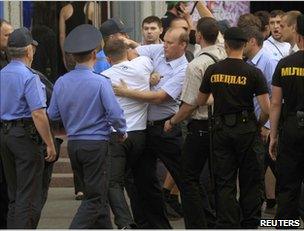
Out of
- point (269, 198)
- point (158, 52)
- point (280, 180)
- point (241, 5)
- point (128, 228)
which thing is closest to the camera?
point (280, 180)

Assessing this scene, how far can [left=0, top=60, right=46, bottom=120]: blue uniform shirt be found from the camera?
755 cm

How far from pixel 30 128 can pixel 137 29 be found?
5171mm

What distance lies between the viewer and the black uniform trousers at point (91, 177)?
24.3 ft

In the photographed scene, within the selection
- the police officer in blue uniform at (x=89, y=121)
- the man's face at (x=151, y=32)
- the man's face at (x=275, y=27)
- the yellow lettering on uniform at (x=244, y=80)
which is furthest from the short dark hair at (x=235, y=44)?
the man's face at (x=275, y=27)

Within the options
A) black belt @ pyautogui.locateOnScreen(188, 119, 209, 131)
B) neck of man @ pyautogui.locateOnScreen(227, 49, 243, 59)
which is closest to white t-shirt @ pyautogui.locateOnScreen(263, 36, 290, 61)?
black belt @ pyautogui.locateOnScreen(188, 119, 209, 131)

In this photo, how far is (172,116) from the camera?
328 inches

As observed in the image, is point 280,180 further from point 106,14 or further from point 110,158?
point 106,14

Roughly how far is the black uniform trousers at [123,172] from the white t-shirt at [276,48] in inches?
90.0

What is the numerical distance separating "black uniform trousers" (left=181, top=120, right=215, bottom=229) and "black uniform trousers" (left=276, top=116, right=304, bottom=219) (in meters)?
0.83

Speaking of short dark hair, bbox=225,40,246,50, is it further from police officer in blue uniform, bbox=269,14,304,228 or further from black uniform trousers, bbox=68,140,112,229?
black uniform trousers, bbox=68,140,112,229

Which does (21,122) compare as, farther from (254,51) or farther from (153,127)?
(254,51)

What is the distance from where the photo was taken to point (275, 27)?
1026cm

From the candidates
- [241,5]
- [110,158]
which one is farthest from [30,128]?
[241,5]

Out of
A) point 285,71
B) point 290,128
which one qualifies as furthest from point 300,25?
point 290,128
